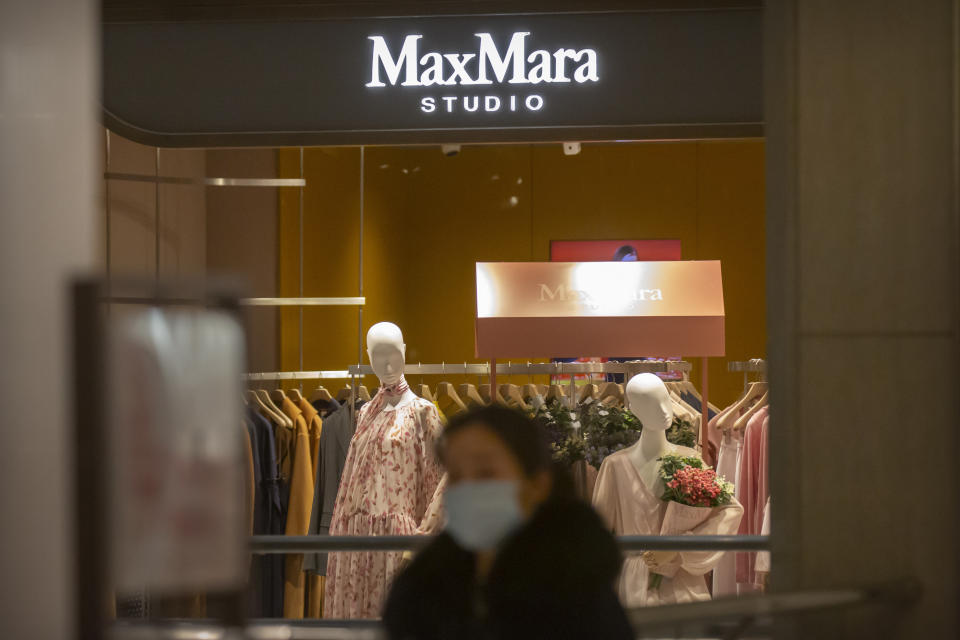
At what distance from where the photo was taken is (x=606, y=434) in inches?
192

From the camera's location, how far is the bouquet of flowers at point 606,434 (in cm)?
485

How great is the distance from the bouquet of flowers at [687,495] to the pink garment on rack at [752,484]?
0.50 m

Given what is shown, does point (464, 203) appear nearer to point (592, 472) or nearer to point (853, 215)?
point (592, 472)

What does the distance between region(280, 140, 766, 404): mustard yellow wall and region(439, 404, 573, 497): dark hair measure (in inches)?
160

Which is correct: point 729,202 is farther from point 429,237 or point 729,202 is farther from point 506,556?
point 506,556

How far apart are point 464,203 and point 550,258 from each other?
0.60 meters

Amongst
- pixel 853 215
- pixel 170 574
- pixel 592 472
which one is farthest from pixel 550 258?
pixel 170 574

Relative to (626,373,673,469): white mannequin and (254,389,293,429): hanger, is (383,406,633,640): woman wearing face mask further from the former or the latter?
(254,389,293,429): hanger

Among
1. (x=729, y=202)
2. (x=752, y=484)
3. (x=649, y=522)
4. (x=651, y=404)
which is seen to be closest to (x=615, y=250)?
(x=729, y=202)

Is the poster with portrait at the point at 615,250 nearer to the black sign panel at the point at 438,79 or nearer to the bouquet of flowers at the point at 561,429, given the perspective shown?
the bouquet of flowers at the point at 561,429

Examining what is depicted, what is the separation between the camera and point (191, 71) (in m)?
4.18

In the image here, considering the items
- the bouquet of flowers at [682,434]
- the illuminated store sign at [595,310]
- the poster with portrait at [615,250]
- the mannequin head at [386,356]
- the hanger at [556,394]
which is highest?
the poster with portrait at [615,250]

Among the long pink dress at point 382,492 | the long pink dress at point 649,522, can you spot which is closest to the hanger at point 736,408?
the long pink dress at point 649,522

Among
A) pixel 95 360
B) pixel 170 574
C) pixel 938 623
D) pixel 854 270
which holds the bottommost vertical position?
pixel 938 623
